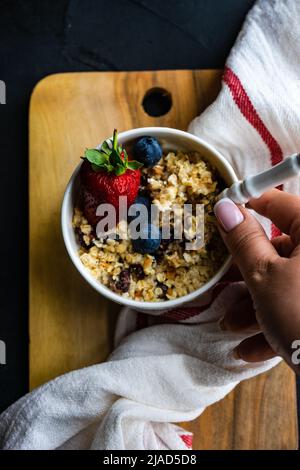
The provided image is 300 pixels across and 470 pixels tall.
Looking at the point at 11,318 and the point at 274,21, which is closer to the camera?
the point at 274,21

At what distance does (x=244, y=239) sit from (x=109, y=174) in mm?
219

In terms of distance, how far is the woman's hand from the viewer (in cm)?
70

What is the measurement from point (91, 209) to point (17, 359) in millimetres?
408

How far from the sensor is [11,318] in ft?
3.62

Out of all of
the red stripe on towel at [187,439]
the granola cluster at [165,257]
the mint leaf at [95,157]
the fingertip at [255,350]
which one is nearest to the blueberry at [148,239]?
the granola cluster at [165,257]

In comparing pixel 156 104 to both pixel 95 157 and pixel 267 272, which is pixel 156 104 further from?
pixel 267 272

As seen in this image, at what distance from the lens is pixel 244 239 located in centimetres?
77

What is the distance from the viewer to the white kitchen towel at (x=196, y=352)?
37.6 inches

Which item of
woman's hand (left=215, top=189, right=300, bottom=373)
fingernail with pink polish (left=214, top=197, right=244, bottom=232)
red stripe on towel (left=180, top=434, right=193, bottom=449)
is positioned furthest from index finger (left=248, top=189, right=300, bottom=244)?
red stripe on towel (left=180, top=434, right=193, bottom=449)

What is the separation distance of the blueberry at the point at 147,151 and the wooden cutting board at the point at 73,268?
15cm

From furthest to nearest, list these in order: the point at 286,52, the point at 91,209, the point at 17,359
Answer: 1. the point at 17,359
2. the point at 286,52
3. the point at 91,209

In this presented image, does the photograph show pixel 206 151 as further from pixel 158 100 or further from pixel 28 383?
pixel 28 383

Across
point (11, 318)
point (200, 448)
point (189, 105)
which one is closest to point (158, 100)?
point (189, 105)

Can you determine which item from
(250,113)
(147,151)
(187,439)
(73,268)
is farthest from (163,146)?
(187,439)
